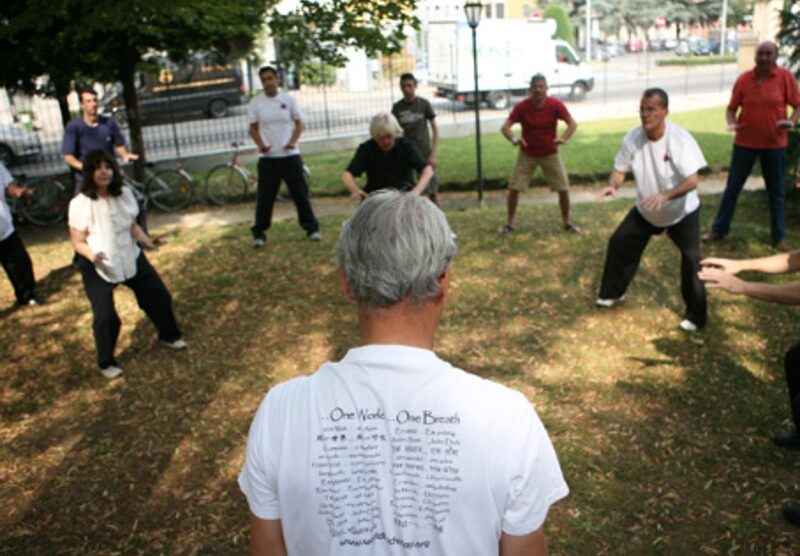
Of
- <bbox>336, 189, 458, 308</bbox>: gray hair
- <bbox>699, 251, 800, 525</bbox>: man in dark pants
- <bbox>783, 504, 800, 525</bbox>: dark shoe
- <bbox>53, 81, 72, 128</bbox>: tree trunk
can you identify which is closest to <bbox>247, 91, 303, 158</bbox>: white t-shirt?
<bbox>53, 81, 72, 128</bbox>: tree trunk

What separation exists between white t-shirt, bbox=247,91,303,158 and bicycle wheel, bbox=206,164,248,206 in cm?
436

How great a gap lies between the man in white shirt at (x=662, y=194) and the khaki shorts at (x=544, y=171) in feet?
8.96

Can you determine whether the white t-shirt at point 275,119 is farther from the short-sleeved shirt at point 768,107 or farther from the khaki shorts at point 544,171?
the short-sleeved shirt at point 768,107

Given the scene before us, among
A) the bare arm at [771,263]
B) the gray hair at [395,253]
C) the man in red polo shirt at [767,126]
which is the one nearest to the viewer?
the gray hair at [395,253]

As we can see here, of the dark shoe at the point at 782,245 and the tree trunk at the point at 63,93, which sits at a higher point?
the tree trunk at the point at 63,93

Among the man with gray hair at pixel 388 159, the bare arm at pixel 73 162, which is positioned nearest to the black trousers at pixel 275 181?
the man with gray hair at pixel 388 159

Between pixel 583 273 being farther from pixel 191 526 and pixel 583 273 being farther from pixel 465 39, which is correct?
pixel 465 39

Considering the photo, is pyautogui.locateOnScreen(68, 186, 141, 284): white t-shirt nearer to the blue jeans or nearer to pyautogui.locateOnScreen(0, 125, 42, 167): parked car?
the blue jeans

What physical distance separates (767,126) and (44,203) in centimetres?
1044

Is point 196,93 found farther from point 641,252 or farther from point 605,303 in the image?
point 641,252

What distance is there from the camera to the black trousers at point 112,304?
571 cm

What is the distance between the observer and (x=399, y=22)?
27.0 ft

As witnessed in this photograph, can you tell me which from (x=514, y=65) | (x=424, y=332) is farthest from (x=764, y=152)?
(x=514, y=65)

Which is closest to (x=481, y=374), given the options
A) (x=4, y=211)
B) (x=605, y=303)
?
(x=605, y=303)
